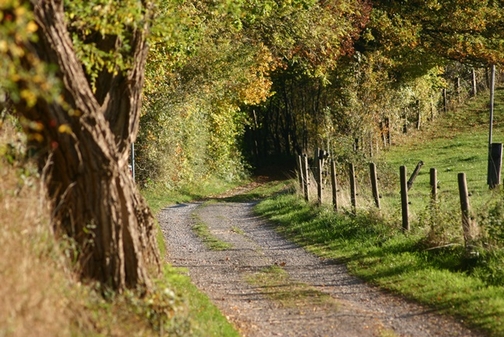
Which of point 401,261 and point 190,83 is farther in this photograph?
point 190,83

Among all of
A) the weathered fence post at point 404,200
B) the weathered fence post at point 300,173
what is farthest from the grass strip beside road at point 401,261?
the weathered fence post at point 300,173

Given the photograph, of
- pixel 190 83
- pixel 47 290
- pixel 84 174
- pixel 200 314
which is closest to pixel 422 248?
pixel 200 314

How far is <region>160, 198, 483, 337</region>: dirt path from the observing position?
12.1 metres

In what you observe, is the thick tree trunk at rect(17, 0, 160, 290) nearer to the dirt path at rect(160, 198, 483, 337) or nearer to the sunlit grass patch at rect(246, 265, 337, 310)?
the dirt path at rect(160, 198, 483, 337)

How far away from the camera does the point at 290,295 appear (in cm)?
1448

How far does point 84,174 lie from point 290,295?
6051 millimetres

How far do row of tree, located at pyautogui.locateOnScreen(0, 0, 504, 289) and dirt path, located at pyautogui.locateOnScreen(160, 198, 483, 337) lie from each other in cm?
268

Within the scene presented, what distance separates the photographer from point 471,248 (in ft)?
50.2

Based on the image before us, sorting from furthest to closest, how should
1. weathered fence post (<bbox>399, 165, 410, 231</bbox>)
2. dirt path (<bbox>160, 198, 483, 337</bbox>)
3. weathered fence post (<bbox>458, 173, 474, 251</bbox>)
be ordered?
weathered fence post (<bbox>399, 165, 410, 231</bbox>)
weathered fence post (<bbox>458, 173, 474, 251</bbox>)
dirt path (<bbox>160, 198, 483, 337</bbox>)

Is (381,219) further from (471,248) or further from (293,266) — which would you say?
(471,248)

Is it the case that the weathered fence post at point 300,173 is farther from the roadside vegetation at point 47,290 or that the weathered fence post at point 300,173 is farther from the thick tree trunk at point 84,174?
the thick tree trunk at point 84,174

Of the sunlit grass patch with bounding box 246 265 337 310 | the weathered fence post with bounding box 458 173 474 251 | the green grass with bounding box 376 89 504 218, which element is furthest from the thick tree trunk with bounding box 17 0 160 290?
the green grass with bounding box 376 89 504 218

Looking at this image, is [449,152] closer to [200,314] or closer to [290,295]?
[290,295]

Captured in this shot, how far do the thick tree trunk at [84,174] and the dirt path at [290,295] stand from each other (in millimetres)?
3006
